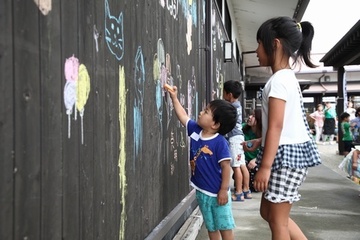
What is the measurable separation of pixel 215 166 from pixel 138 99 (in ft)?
2.63

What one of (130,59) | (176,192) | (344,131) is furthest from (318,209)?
(344,131)

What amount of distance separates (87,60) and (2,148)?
71 cm

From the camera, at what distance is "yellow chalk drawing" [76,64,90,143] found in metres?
1.64

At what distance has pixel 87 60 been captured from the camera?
1.74m

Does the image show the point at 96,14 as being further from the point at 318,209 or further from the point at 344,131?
the point at 344,131

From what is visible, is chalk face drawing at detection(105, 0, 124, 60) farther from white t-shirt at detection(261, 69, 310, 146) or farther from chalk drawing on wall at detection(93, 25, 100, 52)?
white t-shirt at detection(261, 69, 310, 146)

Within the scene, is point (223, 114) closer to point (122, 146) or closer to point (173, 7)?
point (122, 146)

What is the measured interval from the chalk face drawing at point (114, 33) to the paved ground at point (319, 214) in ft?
8.39

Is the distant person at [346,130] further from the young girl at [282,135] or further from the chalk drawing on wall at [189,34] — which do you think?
the young girl at [282,135]

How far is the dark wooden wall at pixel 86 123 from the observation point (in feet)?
3.97

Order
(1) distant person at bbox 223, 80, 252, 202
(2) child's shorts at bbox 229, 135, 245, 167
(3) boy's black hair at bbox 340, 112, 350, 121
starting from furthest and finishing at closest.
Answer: (3) boy's black hair at bbox 340, 112, 350, 121 → (2) child's shorts at bbox 229, 135, 245, 167 → (1) distant person at bbox 223, 80, 252, 202

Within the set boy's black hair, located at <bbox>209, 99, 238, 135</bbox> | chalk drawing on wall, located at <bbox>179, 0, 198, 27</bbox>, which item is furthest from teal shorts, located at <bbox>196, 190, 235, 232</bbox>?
chalk drawing on wall, located at <bbox>179, 0, 198, 27</bbox>

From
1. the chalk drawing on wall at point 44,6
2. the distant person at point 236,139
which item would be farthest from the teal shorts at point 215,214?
the chalk drawing on wall at point 44,6

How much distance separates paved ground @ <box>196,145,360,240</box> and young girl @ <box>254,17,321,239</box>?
1.81 metres
